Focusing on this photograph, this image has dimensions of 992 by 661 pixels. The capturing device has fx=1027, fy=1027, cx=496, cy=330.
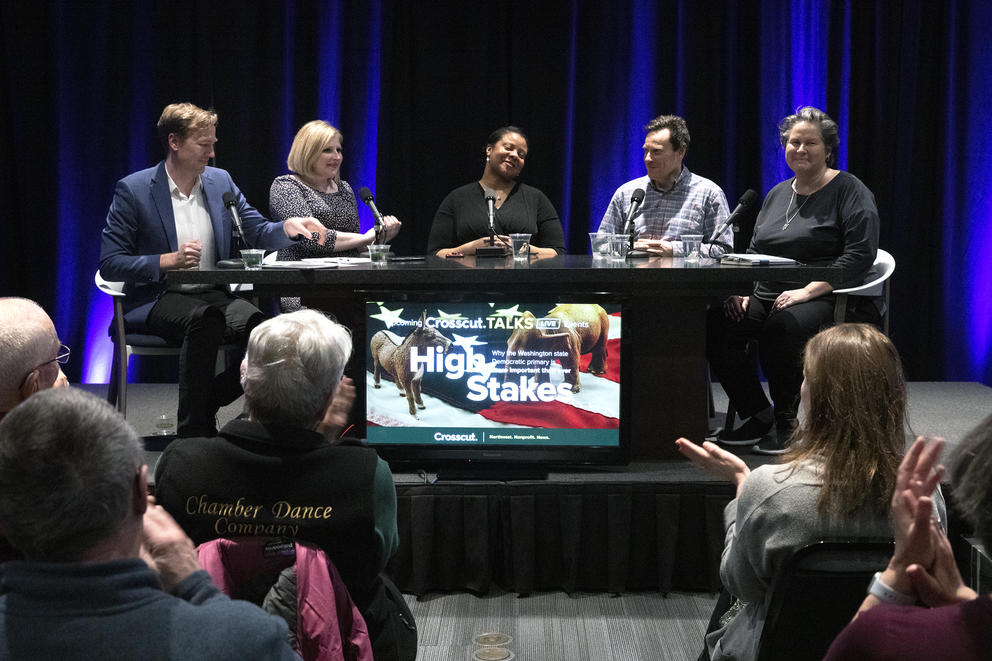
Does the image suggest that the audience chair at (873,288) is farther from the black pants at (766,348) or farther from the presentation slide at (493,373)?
the presentation slide at (493,373)

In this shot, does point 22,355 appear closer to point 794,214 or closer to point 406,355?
point 406,355

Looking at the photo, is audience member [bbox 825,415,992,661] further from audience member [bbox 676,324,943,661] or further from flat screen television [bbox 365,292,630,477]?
flat screen television [bbox 365,292,630,477]

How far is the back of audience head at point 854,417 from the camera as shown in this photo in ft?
6.25

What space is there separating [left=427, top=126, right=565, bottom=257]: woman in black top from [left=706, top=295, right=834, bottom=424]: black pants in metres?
1.02

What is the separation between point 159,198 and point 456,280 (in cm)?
144

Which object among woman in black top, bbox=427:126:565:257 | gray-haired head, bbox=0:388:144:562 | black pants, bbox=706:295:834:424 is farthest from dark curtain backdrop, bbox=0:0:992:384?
gray-haired head, bbox=0:388:144:562

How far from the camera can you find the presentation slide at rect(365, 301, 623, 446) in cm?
347

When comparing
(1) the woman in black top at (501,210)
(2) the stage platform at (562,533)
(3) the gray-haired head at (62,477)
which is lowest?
(2) the stage platform at (562,533)

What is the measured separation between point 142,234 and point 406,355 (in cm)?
136

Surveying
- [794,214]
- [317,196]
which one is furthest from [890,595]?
[317,196]

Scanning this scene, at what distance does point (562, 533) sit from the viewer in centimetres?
348

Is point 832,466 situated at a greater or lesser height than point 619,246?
lesser

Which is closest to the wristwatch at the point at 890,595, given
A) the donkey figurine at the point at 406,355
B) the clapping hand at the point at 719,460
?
the clapping hand at the point at 719,460

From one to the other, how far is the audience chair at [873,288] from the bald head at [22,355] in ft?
10.00
